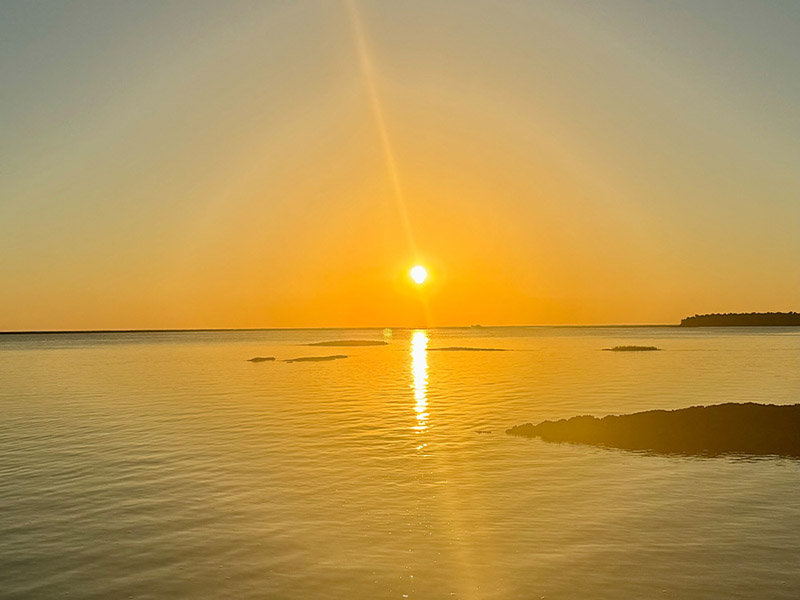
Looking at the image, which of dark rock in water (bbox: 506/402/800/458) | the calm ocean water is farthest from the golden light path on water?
dark rock in water (bbox: 506/402/800/458)

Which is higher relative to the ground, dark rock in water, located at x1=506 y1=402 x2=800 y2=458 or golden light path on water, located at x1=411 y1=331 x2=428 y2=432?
dark rock in water, located at x1=506 y1=402 x2=800 y2=458

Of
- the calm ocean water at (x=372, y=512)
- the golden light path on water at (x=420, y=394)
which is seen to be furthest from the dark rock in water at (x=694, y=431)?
the golden light path on water at (x=420, y=394)

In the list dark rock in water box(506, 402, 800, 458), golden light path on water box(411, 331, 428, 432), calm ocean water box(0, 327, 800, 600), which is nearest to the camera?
calm ocean water box(0, 327, 800, 600)

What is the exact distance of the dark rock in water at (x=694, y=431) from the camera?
102 ft

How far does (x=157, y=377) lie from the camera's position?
8231cm

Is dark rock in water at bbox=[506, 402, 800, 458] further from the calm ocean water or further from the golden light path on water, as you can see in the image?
the golden light path on water

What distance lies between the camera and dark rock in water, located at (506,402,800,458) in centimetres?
3108

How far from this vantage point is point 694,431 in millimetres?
32906

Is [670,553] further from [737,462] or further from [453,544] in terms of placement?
[737,462]

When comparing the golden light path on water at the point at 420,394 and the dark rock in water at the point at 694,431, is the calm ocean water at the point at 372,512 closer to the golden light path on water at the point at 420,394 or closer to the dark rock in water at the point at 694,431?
the golden light path on water at the point at 420,394

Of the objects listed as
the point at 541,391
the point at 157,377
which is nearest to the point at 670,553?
the point at 541,391

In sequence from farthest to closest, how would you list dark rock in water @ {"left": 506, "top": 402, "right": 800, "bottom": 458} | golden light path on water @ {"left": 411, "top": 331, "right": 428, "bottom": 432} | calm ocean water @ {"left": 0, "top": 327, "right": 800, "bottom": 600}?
golden light path on water @ {"left": 411, "top": 331, "right": 428, "bottom": 432}, dark rock in water @ {"left": 506, "top": 402, "right": 800, "bottom": 458}, calm ocean water @ {"left": 0, "top": 327, "right": 800, "bottom": 600}

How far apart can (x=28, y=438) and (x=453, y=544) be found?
92.7ft

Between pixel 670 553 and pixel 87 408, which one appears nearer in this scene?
pixel 670 553
